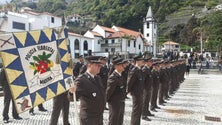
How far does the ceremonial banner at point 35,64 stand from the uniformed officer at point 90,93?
1.35 ft

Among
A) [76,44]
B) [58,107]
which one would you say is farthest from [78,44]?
[58,107]

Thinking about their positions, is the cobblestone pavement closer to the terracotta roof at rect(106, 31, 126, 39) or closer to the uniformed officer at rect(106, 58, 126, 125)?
the uniformed officer at rect(106, 58, 126, 125)

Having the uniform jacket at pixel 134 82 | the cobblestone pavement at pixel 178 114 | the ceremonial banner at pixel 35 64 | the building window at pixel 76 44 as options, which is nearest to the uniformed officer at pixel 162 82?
the cobblestone pavement at pixel 178 114

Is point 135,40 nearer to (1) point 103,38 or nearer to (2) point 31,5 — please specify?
(1) point 103,38

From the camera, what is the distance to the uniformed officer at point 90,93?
17.9 ft

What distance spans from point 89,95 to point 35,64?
1.01 meters

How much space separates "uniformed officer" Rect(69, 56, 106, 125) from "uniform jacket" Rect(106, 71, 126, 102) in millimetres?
1440

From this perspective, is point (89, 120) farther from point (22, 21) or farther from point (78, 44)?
point (78, 44)

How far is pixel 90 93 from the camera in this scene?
548 centimetres

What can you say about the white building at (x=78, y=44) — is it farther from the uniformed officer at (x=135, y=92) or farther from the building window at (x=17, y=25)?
the uniformed officer at (x=135, y=92)

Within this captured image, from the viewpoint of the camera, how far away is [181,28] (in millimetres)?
95438

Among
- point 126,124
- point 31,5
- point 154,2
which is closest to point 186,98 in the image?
point 126,124

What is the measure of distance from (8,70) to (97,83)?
1490 millimetres

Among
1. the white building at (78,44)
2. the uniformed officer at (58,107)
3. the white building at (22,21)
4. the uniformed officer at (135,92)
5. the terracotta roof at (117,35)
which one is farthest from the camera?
the terracotta roof at (117,35)
